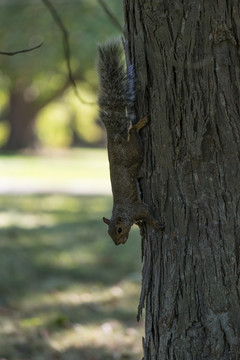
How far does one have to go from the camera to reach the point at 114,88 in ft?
7.51

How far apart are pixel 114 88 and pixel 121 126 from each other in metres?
0.15

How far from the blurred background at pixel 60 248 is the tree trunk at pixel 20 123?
22.9ft

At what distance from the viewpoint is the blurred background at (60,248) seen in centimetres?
410

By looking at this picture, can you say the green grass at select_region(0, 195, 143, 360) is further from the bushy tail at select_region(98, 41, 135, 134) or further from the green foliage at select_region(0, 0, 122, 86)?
the green foliage at select_region(0, 0, 122, 86)

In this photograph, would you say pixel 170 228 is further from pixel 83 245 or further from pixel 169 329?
pixel 83 245

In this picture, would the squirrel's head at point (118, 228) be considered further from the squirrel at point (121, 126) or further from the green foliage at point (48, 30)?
the green foliage at point (48, 30)

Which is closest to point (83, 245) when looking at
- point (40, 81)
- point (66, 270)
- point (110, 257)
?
point (110, 257)

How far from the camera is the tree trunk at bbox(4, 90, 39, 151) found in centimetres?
2534

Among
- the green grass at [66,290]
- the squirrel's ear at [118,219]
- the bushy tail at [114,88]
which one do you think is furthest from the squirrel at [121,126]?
the green grass at [66,290]

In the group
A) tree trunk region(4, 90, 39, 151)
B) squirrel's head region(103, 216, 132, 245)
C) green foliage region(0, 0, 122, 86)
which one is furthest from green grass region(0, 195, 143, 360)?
tree trunk region(4, 90, 39, 151)

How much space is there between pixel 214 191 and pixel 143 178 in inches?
11.6

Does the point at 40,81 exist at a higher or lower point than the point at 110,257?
higher

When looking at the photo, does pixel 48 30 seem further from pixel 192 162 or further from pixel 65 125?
pixel 65 125

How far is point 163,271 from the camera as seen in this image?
225 cm
